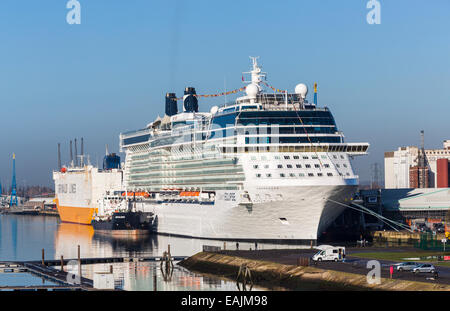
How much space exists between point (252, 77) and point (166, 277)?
102 feet

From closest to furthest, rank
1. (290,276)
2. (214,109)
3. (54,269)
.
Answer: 1. (290,276)
2. (54,269)
3. (214,109)

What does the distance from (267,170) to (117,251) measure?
748 inches

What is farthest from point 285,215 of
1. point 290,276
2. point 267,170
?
point 290,276

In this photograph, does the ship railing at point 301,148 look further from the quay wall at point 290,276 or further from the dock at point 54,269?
the quay wall at point 290,276

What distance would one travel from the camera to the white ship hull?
7169 cm

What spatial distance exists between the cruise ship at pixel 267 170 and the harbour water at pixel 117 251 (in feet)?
7.21

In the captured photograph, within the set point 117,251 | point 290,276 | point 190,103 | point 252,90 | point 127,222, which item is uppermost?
point 190,103

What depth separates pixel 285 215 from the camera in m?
72.9

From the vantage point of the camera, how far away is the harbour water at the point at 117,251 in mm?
57688

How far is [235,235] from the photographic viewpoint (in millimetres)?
77500

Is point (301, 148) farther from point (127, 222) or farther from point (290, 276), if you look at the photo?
point (127, 222)

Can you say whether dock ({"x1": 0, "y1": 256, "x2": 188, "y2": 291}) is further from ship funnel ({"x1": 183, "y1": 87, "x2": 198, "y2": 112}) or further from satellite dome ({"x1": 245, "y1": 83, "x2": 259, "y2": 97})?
ship funnel ({"x1": 183, "y1": 87, "x2": 198, "y2": 112})

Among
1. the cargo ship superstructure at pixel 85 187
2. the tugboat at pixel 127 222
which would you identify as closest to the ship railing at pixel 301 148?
the tugboat at pixel 127 222
